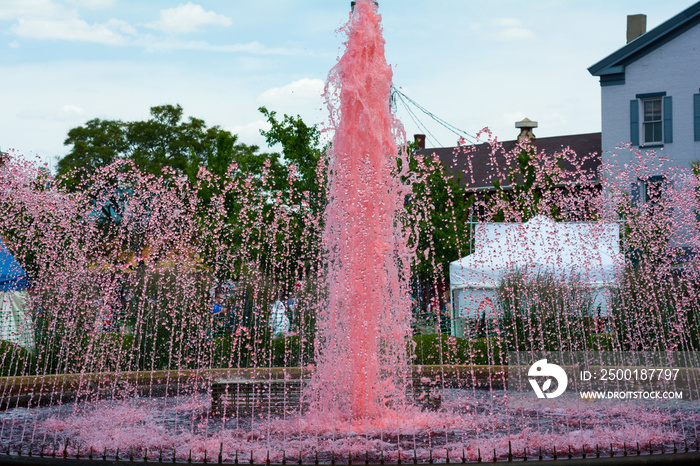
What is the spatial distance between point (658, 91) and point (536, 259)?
47.3 ft

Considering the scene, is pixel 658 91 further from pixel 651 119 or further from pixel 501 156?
pixel 501 156

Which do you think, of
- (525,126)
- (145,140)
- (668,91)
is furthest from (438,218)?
(145,140)

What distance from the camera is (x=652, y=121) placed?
28.1 metres

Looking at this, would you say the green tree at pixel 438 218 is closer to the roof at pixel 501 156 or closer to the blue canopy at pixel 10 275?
the roof at pixel 501 156

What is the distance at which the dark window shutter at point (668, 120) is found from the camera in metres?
Answer: 27.7

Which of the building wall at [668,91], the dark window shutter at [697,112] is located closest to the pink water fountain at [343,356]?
the building wall at [668,91]

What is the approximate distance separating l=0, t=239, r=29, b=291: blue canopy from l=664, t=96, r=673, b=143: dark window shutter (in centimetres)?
2312

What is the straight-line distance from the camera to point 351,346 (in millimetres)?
8562

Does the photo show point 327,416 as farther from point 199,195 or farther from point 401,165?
point 199,195

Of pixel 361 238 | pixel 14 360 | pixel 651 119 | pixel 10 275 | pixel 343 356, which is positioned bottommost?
pixel 14 360

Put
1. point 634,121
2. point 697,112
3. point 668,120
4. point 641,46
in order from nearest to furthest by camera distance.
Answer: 1. point 697,112
2. point 668,120
3. point 641,46
4. point 634,121

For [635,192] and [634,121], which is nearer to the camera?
[635,192]

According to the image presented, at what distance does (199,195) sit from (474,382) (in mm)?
20875

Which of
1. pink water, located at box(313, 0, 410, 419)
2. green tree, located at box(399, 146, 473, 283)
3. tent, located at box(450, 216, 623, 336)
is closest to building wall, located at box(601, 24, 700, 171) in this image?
green tree, located at box(399, 146, 473, 283)
